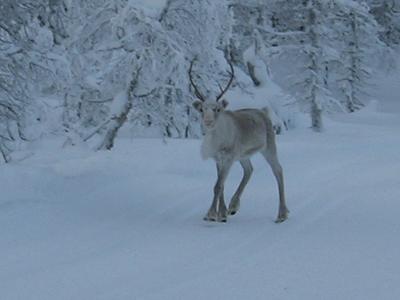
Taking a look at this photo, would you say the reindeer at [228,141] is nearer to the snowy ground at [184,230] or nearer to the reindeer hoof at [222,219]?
the reindeer hoof at [222,219]

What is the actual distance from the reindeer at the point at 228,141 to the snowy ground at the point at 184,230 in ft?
0.73

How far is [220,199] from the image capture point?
28.2 ft

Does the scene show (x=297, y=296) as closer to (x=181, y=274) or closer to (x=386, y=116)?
(x=181, y=274)

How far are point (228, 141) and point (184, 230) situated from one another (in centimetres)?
144

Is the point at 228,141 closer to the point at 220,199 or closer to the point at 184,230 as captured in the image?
the point at 220,199

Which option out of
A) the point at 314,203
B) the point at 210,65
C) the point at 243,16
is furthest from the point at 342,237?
the point at 243,16

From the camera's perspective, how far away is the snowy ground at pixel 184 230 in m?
5.65

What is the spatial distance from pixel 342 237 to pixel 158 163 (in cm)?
488

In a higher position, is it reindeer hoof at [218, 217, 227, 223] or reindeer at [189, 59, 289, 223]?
reindeer at [189, 59, 289, 223]

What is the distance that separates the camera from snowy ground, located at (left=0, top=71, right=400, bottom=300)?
5.65 meters

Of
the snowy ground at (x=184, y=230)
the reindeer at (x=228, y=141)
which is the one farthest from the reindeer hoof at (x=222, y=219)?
the snowy ground at (x=184, y=230)

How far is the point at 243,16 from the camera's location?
26.6 metres

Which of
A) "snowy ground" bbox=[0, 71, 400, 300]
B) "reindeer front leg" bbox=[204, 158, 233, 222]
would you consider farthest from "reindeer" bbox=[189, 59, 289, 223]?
"snowy ground" bbox=[0, 71, 400, 300]

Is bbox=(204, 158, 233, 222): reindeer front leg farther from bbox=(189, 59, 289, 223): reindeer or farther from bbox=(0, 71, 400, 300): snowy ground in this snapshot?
bbox=(0, 71, 400, 300): snowy ground
